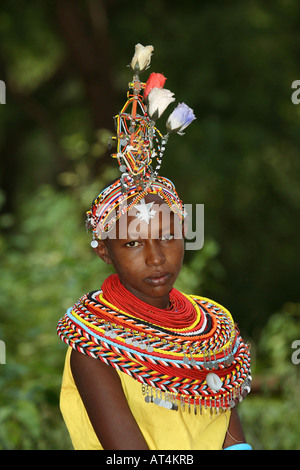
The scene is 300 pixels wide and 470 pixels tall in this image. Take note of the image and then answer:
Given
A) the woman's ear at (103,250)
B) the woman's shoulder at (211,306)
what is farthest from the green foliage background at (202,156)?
the woman's ear at (103,250)

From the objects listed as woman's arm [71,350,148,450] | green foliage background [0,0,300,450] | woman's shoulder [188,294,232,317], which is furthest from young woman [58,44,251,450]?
green foliage background [0,0,300,450]

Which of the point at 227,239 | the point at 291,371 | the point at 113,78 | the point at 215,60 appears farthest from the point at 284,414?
the point at 113,78

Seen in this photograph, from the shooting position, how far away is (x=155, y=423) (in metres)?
1.91

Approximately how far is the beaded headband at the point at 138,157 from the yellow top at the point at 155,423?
18.8 inches

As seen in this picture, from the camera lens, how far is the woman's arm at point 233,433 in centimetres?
208

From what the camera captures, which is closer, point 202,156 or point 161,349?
point 161,349

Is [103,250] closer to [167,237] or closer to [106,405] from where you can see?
[167,237]

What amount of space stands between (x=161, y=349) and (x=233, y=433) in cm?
43

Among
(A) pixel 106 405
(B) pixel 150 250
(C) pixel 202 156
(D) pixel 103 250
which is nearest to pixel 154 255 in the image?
(B) pixel 150 250

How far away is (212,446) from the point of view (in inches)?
79.4

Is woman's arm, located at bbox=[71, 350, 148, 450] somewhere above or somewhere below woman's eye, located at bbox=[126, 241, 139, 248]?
below

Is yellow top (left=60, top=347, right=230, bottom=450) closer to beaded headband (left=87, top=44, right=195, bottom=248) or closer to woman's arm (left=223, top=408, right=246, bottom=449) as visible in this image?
woman's arm (left=223, top=408, right=246, bottom=449)

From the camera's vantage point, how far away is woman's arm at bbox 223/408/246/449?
82.0 inches

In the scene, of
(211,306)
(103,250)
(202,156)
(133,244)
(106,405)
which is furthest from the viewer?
(202,156)
